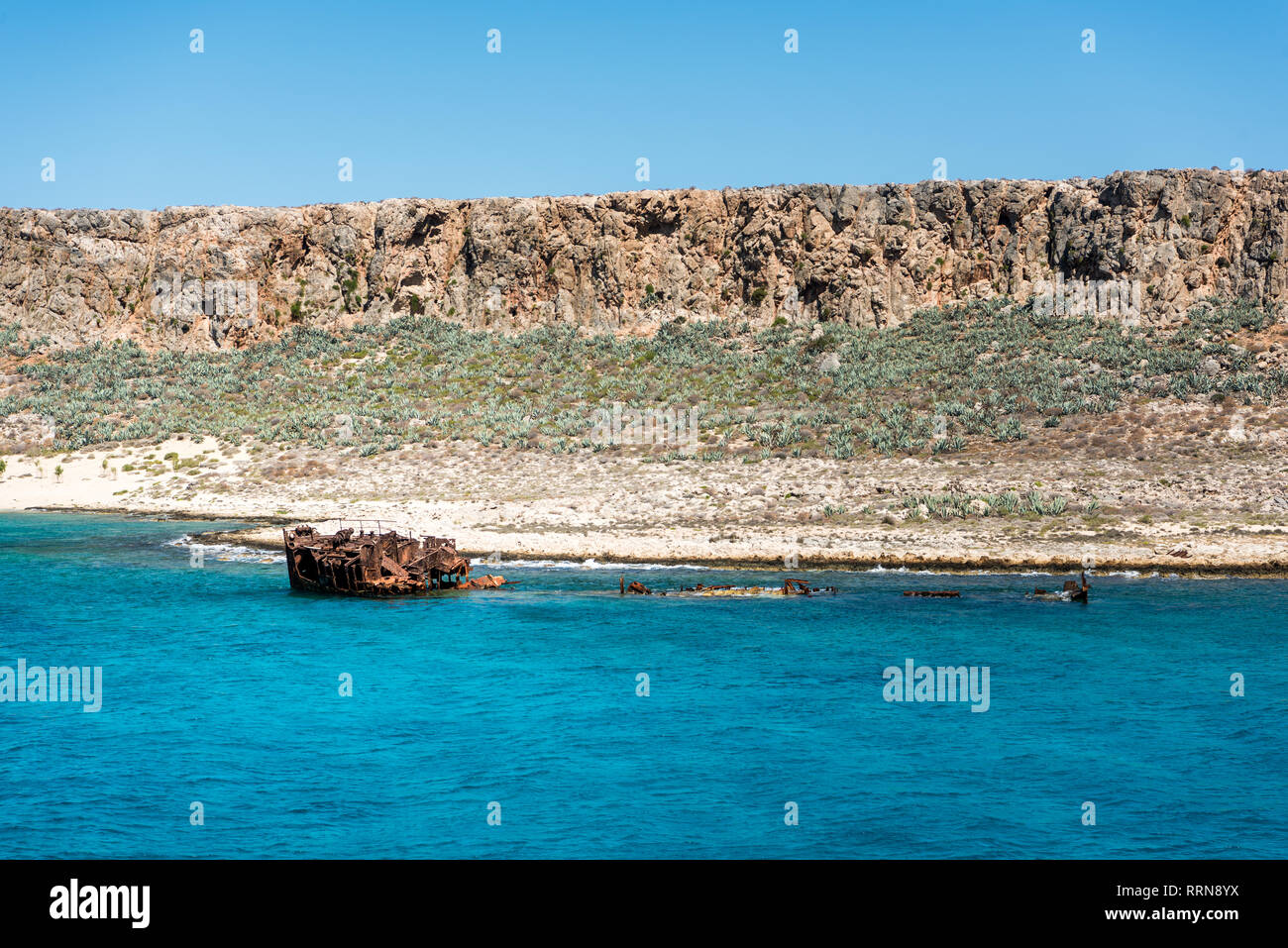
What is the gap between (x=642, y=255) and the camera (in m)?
75.1

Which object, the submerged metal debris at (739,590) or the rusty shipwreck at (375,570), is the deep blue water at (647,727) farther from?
the rusty shipwreck at (375,570)

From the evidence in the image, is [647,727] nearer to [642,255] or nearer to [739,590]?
[739,590]

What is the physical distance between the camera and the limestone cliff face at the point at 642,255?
6569cm

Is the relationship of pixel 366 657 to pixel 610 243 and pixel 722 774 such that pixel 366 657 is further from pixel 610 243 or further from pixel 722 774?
pixel 610 243

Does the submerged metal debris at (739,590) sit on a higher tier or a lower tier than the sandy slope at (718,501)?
lower

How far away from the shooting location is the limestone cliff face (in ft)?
216

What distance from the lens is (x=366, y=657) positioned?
26.6 m

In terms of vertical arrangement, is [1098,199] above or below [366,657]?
above

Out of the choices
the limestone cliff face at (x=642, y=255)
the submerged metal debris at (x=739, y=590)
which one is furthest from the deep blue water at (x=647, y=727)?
the limestone cliff face at (x=642, y=255)

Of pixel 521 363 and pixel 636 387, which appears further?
pixel 521 363

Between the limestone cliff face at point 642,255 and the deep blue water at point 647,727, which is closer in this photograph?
the deep blue water at point 647,727

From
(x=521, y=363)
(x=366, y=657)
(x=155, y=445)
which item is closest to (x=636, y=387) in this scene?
(x=521, y=363)

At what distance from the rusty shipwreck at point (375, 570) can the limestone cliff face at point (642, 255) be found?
40.5 m
